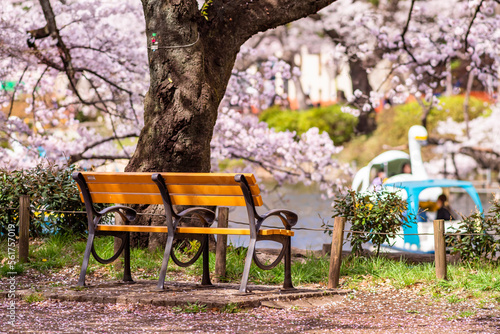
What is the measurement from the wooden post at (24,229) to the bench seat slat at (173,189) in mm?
1257

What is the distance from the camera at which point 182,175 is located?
5102mm

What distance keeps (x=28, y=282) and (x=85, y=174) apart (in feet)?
3.86

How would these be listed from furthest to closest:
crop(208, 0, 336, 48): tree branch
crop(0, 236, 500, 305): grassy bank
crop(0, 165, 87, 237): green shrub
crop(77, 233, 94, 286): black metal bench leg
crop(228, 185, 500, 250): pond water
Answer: crop(228, 185, 500, 250): pond water → crop(208, 0, 336, 48): tree branch → crop(0, 165, 87, 237): green shrub → crop(0, 236, 500, 305): grassy bank → crop(77, 233, 94, 286): black metal bench leg

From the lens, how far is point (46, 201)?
23.4 feet

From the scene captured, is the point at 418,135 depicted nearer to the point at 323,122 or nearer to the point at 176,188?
the point at 176,188

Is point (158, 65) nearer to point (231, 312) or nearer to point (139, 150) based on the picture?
point (139, 150)

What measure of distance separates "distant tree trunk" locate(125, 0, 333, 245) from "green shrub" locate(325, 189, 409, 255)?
1622mm

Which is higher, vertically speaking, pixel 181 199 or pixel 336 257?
pixel 181 199

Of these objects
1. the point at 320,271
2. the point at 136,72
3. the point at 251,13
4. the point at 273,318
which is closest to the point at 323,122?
the point at 136,72

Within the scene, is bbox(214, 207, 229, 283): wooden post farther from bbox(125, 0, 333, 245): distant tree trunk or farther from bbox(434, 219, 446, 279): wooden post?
bbox(434, 219, 446, 279): wooden post

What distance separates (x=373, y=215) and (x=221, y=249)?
160cm

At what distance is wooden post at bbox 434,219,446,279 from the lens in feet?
18.7

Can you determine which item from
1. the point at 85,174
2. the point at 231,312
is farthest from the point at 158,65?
the point at 231,312

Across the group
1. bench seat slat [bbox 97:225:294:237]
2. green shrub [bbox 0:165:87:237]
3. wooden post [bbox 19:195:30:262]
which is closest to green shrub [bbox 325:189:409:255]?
bench seat slat [bbox 97:225:294:237]
